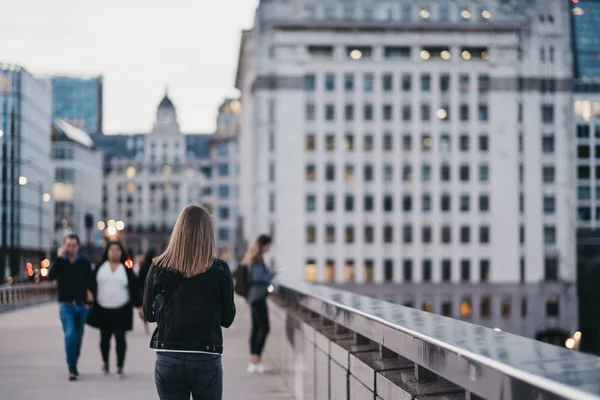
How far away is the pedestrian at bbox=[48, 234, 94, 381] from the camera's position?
13875 mm

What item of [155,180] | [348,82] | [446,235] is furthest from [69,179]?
[446,235]

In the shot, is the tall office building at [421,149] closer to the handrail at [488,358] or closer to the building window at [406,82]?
the building window at [406,82]

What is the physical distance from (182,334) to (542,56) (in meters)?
90.7

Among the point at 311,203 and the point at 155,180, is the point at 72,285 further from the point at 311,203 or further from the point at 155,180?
the point at 155,180

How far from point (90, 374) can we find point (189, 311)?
879 cm

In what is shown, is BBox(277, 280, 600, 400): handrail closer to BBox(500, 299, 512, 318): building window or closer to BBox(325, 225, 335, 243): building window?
BBox(325, 225, 335, 243): building window

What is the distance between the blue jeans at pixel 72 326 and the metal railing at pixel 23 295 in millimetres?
21974

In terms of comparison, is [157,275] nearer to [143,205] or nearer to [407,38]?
[407,38]

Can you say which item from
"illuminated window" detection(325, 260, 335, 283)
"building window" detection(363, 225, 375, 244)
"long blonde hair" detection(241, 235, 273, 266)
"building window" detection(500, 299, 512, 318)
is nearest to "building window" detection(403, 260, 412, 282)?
"building window" detection(363, 225, 375, 244)

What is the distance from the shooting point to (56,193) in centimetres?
14062

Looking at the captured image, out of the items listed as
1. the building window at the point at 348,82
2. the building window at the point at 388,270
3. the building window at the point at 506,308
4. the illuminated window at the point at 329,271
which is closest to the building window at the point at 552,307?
the building window at the point at 506,308

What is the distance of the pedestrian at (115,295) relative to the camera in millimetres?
13866

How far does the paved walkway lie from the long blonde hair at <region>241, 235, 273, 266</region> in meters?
1.52

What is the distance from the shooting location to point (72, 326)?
13.8m
